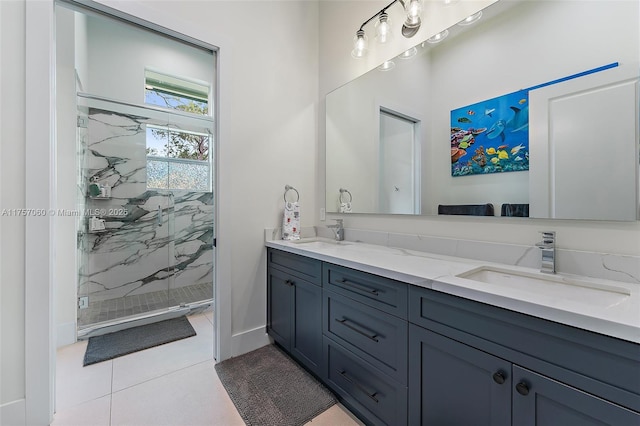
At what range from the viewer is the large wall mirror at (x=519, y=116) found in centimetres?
102

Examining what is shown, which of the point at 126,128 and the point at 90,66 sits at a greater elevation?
the point at 90,66

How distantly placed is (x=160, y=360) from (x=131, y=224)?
5.35ft

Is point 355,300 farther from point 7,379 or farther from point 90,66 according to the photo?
point 90,66

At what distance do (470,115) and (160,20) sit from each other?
194 cm

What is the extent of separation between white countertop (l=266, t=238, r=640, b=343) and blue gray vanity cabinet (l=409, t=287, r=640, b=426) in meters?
0.04

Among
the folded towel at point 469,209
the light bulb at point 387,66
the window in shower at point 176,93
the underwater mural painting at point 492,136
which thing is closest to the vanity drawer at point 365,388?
the folded towel at point 469,209

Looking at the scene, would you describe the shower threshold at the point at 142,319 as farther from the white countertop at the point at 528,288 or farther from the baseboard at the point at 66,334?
the white countertop at the point at 528,288

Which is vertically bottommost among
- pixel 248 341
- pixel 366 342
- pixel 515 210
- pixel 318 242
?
pixel 248 341

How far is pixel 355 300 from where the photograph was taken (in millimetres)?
1374

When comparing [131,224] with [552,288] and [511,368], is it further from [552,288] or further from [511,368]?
[552,288]

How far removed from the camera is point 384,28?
1.76 meters

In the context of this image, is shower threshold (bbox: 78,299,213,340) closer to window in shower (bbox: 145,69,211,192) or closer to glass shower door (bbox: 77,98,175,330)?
glass shower door (bbox: 77,98,175,330)

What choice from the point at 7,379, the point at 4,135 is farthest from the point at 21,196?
the point at 7,379

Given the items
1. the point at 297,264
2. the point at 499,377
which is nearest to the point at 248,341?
the point at 297,264
